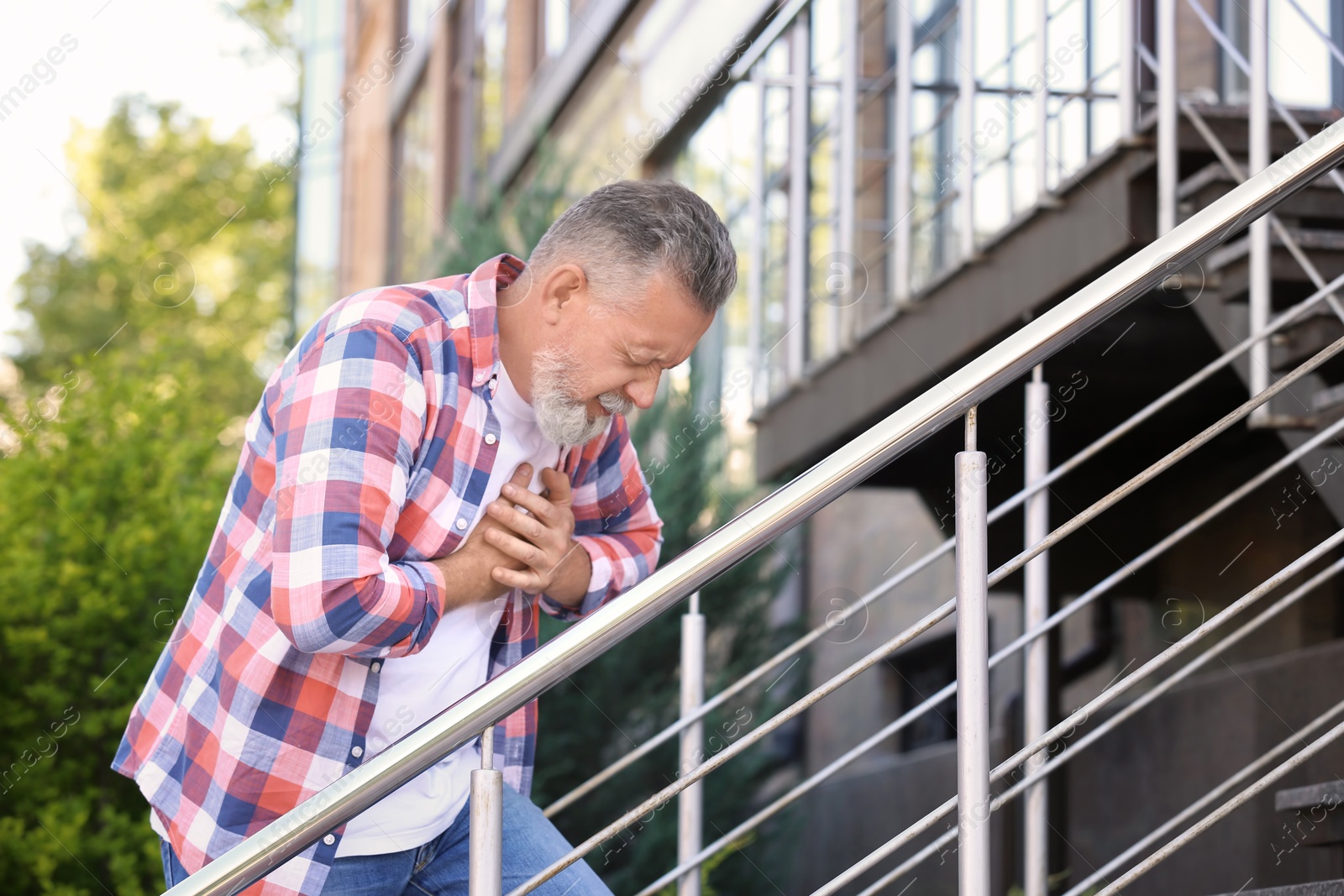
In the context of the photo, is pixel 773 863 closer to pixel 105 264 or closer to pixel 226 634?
pixel 226 634

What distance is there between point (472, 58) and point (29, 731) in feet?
30.8

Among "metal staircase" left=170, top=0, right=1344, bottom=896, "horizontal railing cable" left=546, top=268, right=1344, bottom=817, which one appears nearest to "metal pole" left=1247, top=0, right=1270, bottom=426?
"metal staircase" left=170, top=0, right=1344, bottom=896

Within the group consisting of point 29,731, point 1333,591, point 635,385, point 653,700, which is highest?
point 29,731

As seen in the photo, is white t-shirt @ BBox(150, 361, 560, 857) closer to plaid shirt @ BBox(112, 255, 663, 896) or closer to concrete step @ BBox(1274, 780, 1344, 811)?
plaid shirt @ BBox(112, 255, 663, 896)

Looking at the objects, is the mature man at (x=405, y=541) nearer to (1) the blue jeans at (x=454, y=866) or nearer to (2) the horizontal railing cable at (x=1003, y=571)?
(1) the blue jeans at (x=454, y=866)

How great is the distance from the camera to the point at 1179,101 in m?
3.61

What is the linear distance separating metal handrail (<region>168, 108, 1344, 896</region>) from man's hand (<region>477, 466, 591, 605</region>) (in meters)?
0.21

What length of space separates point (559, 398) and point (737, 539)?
0.36 m

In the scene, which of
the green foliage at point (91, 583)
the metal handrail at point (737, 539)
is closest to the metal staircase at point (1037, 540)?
the metal handrail at point (737, 539)

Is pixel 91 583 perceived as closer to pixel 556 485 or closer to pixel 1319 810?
pixel 556 485

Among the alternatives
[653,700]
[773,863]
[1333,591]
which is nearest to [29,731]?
[653,700]

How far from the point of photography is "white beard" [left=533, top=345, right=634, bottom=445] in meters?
1.92

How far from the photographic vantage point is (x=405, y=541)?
1.87 metres

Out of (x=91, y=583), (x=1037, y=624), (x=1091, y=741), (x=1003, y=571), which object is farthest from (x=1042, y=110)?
(x=91, y=583)
